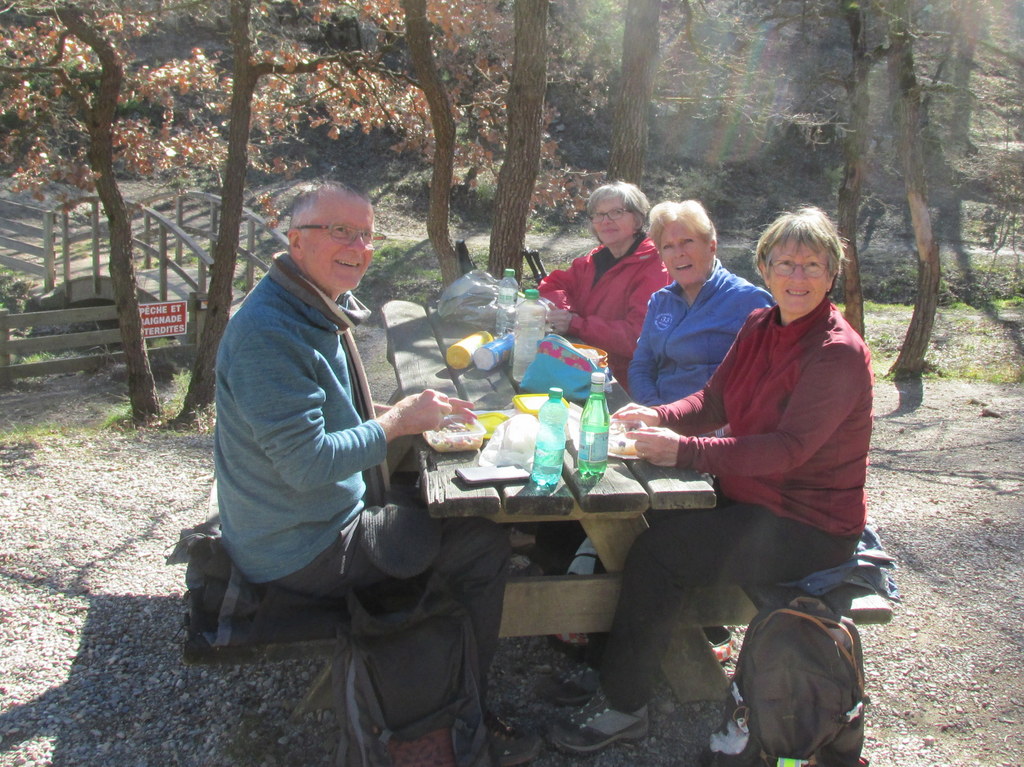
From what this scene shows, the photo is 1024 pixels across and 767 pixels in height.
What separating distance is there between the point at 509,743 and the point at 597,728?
264mm

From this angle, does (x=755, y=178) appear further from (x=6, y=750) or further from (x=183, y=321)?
(x=6, y=750)

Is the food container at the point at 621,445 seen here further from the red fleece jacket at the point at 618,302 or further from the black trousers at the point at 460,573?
the red fleece jacket at the point at 618,302

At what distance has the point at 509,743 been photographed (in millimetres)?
2455

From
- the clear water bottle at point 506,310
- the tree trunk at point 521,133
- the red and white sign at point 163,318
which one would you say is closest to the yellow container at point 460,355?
the clear water bottle at point 506,310

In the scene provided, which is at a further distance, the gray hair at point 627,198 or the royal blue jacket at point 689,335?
the gray hair at point 627,198

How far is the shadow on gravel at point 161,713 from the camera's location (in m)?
2.44

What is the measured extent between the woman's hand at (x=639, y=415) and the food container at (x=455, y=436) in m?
0.48

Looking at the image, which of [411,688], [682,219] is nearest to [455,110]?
[682,219]

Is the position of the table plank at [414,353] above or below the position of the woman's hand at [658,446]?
below

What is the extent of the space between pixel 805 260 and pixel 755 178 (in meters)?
20.6

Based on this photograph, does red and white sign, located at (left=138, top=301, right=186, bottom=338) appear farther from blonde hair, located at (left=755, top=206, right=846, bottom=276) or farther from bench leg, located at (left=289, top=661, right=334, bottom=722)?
blonde hair, located at (left=755, top=206, right=846, bottom=276)

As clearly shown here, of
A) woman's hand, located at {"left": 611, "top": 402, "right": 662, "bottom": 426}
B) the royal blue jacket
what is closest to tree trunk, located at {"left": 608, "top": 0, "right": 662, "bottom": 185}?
the royal blue jacket

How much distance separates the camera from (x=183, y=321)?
32.6 feet

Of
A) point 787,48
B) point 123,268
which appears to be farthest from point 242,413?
point 787,48
